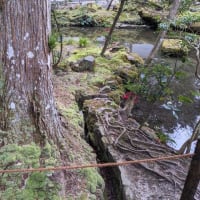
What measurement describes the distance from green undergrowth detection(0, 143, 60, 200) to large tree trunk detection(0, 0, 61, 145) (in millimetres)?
113

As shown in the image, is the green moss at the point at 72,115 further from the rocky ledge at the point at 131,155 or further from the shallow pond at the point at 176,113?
the shallow pond at the point at 176,113

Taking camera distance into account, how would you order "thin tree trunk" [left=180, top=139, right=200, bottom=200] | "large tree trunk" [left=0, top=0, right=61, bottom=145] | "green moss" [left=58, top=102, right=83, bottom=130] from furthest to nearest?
"green moss" [left=58, top=102, right=83, bottom=130]
"large tree trunk" [left=0, top=0, right=61, bottom=145]
"thin tree trunk" [left=180, top=139, right=200, bottom=200]

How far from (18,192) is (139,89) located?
2.89m

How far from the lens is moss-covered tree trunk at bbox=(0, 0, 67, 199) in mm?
2371

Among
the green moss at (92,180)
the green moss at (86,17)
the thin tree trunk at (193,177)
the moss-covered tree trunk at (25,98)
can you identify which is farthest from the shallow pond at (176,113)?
the green moss at (86,17)

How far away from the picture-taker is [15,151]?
8.35ft

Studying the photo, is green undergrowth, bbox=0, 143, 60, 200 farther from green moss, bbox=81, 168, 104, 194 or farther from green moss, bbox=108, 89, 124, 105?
green moss, bbox=108, 89, 124, 105

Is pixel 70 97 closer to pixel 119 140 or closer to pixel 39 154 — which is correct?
pixel 119 140

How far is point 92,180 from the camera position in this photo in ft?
9.63

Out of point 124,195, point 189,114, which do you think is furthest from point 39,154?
point 189,114

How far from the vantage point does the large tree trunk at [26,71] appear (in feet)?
7.74

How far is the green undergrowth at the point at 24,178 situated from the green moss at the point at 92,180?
431 millimetres

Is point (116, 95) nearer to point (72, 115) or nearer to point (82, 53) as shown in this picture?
point (72, 115)

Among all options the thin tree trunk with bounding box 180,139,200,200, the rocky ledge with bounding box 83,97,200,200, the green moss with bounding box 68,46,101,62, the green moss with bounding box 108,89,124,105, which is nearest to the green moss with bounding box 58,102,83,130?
the rocky ledge with bounding box 83,97,200,200
